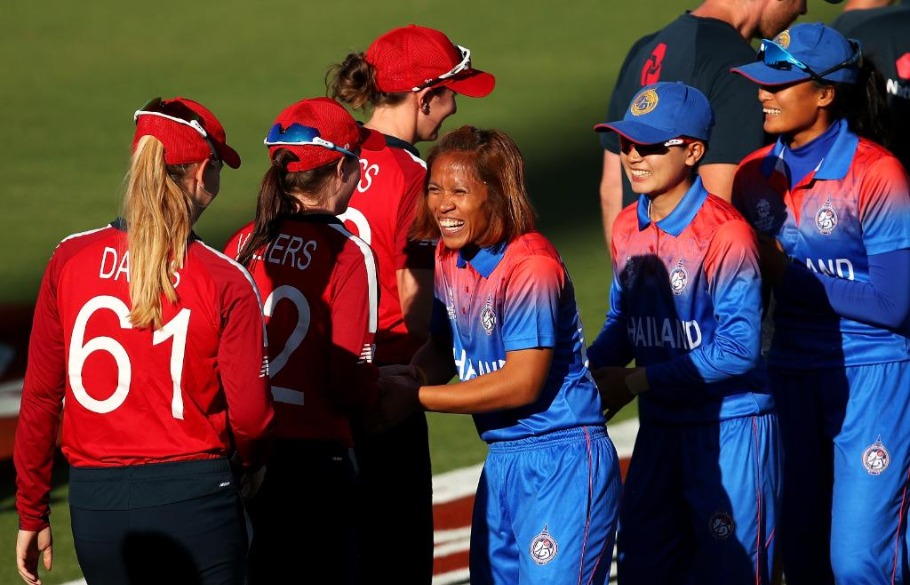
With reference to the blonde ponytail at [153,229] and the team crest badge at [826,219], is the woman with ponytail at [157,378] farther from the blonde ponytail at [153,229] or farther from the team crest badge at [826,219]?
the team crest badge at [826,219]

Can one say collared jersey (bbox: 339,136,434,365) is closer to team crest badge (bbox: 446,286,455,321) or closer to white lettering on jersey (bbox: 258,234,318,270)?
team crest badge (bbox: 446,286,455,321)

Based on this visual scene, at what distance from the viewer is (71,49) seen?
581 inches

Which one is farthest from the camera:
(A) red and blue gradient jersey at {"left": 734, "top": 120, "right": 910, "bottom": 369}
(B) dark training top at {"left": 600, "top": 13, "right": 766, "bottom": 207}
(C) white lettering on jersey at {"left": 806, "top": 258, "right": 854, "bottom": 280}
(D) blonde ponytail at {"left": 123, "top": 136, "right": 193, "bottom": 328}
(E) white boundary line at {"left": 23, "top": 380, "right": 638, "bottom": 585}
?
(E) white boundary line at {"left": 23, "top": 380, "right": 638, "bottom": 585}

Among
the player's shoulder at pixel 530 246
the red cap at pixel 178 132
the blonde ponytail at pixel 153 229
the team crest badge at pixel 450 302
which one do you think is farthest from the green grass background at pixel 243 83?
the blonde ponytail at pixel 153 229

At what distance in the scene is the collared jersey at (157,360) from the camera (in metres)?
3.66

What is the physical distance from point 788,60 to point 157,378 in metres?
2.43

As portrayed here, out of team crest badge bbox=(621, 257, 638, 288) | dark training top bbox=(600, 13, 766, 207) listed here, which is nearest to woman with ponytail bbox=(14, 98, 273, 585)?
team crest badge bbox=(621, 257, 638, 288)

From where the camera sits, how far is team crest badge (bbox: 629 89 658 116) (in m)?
4.46

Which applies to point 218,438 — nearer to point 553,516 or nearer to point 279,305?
point 279,305

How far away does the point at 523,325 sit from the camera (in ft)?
13.0

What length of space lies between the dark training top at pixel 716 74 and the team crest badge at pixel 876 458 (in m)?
1.21

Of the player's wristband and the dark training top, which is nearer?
the player's wristband

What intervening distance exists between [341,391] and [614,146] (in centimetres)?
234

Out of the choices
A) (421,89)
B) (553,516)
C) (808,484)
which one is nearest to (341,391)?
(553,516)
